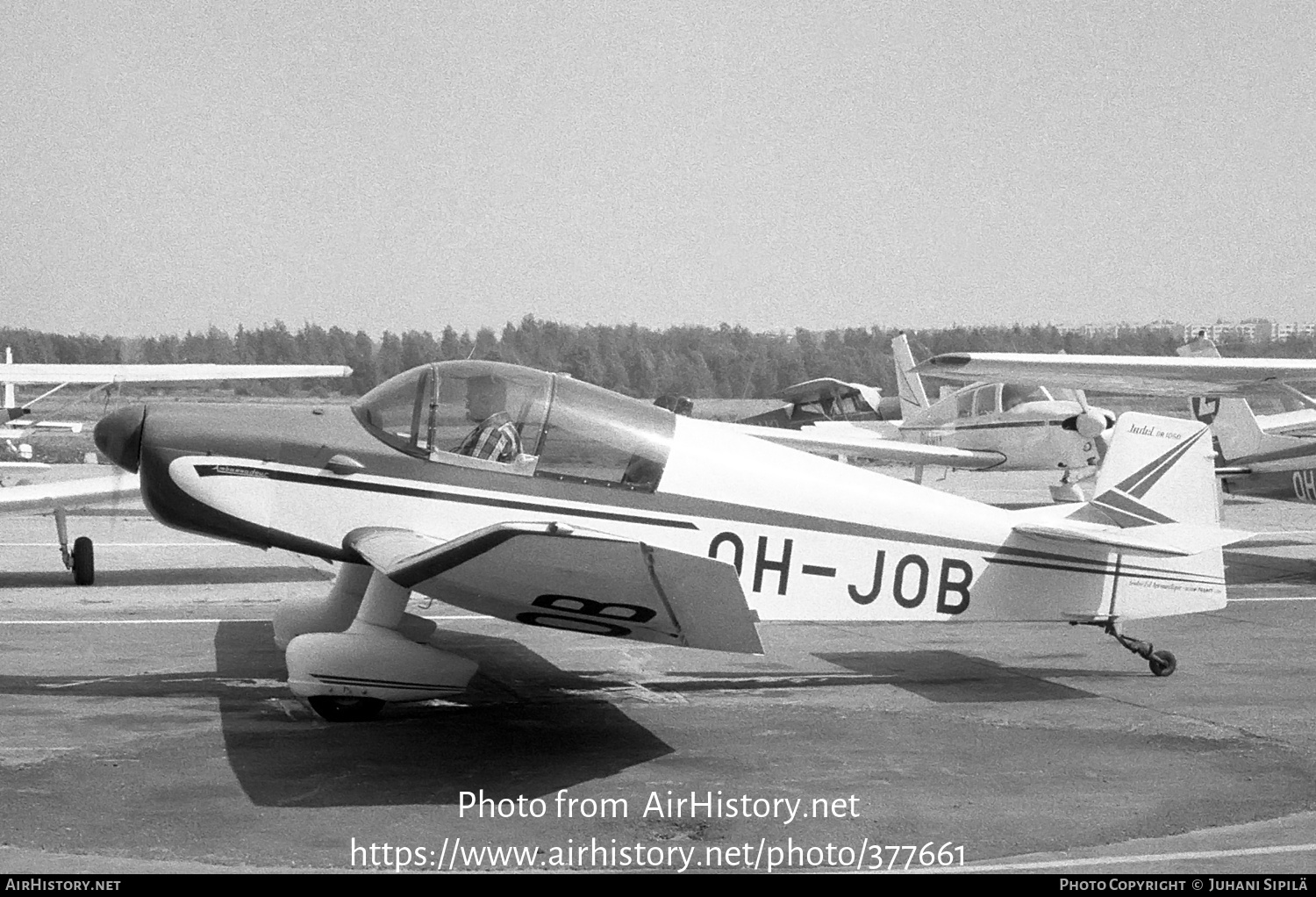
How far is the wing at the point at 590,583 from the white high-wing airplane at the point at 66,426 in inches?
156

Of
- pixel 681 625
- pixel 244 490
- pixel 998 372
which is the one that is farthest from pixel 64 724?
pixel 998 372

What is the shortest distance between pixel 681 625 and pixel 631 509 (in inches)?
58.7

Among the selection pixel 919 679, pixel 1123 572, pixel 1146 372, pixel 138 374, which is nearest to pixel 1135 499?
pixel 1123 572

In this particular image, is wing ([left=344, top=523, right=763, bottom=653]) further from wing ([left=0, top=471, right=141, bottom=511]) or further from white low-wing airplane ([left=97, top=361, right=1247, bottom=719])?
wing ([left=0, top=471, right=141, bottom=511])

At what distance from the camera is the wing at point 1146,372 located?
44.2 feet

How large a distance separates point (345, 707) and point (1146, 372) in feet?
33.0

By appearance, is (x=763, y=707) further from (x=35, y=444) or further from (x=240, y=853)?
(x=35, y=444)

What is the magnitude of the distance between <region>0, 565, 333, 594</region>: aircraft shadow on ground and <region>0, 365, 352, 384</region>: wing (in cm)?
651

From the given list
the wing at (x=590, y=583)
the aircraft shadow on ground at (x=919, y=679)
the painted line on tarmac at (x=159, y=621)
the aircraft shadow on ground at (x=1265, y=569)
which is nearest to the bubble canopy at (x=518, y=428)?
the wing at (x=590, y=583)

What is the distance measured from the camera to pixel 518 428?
7465 millimetres

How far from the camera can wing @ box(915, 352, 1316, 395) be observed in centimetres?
1348

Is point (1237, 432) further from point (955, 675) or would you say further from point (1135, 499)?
point (955, 675)

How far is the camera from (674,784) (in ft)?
20.1

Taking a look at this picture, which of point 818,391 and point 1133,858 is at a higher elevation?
point 818,391
